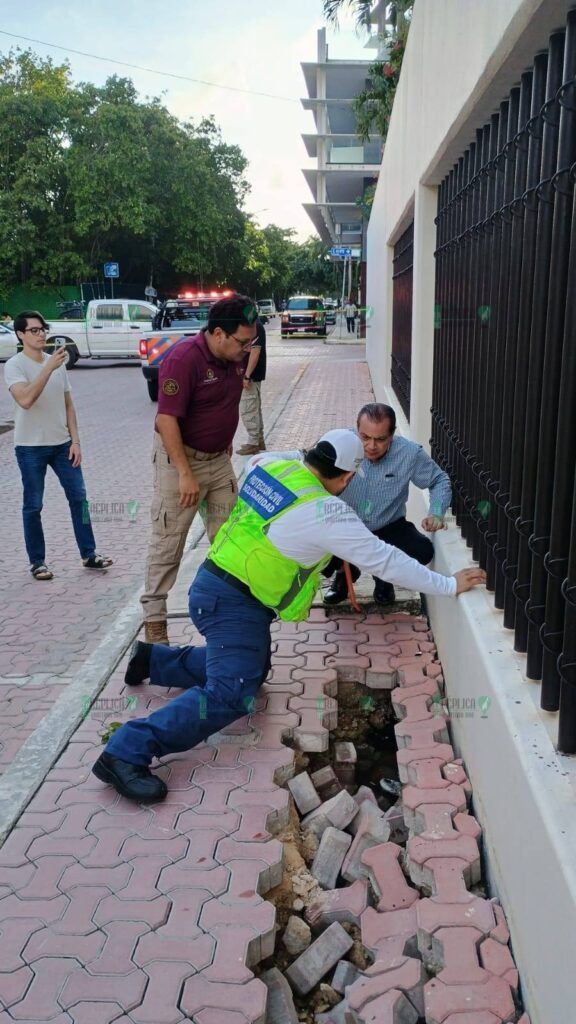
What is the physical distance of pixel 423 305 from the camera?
5.41 meters

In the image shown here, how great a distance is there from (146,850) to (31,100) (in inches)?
1254

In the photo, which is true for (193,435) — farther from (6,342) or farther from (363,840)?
(6,342)

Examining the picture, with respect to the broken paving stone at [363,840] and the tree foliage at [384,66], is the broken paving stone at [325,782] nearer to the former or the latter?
the broken paving stone at [363,840]

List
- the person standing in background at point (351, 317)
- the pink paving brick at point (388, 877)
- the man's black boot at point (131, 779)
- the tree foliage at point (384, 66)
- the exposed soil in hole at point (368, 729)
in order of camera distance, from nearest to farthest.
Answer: the pink paving brick at point (388, 877) < the man's black boot at point (131, 779) < the exposed soil in hole at point (368, 729) < the tree foliage at point (384, 66) < the person standing in background at point (351, 317)

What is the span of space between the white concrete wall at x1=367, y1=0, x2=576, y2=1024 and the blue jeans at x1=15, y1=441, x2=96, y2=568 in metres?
2.77

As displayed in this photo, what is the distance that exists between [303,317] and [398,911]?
3355 centimetres

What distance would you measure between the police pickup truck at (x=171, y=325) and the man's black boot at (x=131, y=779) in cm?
1277

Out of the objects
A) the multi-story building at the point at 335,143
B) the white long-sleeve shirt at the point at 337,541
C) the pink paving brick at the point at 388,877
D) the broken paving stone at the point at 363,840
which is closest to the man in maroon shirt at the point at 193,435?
the white long-sleeve shirt at the point at 337,541

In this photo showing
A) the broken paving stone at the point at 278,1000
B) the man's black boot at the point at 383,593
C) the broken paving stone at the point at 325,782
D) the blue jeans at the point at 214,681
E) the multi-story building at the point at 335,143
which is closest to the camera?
the broken paving stone at the point at 278,1000

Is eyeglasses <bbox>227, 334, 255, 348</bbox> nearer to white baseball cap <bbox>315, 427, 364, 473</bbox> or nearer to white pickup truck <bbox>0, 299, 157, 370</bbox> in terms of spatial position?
white baseball cap <bbox>315, 427, 364, 473</bbox>

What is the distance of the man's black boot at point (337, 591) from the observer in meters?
5.15

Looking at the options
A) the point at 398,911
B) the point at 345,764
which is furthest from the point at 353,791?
the point at 398,911

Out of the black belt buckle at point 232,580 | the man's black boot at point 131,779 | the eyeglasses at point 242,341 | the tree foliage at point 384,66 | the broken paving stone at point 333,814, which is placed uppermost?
the tree foliage at point 384,66

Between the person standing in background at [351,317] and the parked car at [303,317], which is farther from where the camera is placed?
the person standing in background at [351,317]
